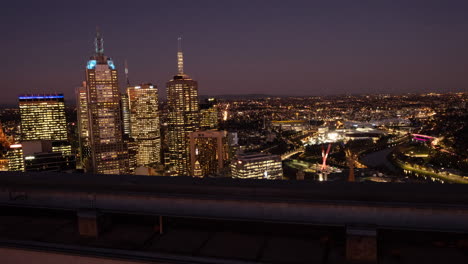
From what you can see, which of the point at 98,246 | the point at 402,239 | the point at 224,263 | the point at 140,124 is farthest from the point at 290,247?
the point at 140,124

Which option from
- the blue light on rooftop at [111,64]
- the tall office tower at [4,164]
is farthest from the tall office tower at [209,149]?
the tall office tower at [4,164]

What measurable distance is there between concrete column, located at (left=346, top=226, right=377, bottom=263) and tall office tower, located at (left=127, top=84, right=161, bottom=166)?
132 feet

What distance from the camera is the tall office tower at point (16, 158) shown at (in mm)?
29837

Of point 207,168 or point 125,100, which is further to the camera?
point 125,100

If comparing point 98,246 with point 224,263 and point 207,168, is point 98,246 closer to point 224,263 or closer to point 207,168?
point 224,263

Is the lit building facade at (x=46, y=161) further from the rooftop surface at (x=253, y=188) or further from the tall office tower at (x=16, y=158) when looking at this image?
the rooftop surface at (x=253, y=188)

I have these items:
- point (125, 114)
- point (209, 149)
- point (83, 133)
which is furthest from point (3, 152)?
point (125, 114)

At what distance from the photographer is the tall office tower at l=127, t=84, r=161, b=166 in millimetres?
41875

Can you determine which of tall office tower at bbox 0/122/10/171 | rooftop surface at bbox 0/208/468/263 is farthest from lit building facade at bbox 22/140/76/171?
rooftop surface at bbox 0/208/468/263

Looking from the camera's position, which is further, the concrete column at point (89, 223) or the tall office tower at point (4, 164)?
the tall office tower at point (4, 164)

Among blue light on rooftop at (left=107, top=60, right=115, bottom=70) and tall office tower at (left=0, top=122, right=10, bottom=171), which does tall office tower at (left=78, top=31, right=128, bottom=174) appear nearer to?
blue light on rooftop at (left=107, top=60, right=115, bottom=70)

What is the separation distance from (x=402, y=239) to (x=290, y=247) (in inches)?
22.5

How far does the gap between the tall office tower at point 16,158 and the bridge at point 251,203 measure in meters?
31.9

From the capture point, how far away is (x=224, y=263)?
1641mm
